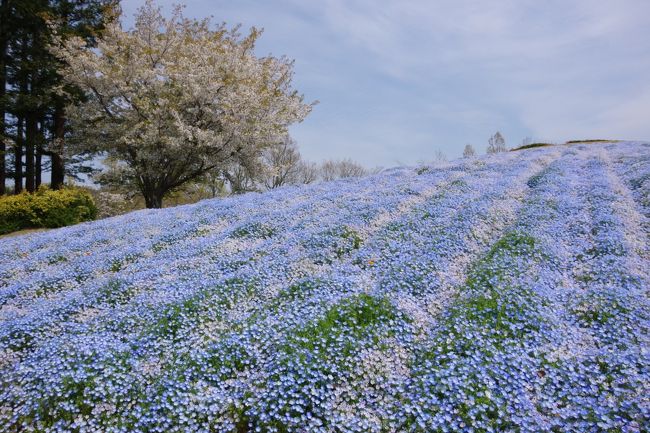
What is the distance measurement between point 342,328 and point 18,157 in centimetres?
3694

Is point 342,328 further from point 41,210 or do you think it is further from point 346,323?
point 41,210

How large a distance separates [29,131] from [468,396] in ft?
128

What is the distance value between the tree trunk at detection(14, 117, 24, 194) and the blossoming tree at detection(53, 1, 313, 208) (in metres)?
10.7

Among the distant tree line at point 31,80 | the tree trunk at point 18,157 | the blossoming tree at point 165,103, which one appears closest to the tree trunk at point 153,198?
the blossoming tree at point 165,103

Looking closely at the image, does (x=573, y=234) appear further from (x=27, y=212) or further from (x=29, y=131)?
(x=29, y=131)

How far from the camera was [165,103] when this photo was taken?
23578 millimetres

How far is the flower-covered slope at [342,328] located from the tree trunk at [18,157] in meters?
27.2

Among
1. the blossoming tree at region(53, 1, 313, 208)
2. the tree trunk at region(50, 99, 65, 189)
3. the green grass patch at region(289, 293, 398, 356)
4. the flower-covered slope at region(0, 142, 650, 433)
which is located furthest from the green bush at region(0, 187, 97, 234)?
the green grass patch at region(289, 293, 398, 356)

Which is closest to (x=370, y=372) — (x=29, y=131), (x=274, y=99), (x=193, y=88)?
(x=193, y=88)

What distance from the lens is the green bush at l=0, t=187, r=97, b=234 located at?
19.6 m

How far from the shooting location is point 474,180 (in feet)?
52.7

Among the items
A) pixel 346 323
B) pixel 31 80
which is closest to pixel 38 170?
pixel 31 80

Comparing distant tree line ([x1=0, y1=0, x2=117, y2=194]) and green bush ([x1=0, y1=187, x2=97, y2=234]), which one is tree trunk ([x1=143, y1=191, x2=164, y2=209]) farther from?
distant tree line ([x1=0, y1=0, x2=117, y2=194])

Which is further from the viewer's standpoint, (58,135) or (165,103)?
(58,135)
